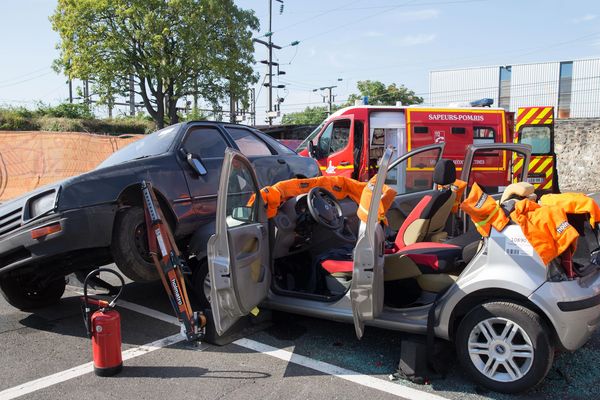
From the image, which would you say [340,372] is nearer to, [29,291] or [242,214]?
[242,214]

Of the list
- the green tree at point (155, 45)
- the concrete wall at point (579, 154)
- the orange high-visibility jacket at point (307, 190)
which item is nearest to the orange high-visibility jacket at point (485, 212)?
the orange high-visibility jacket at point (307, 190)

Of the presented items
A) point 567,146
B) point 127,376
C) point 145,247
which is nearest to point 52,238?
point 145,247

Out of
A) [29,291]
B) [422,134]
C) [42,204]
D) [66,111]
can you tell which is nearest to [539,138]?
[422,134]

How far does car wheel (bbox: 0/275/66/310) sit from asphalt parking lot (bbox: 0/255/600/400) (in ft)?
0.70

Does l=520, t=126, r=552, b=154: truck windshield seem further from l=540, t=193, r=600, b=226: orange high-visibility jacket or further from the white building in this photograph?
the white building

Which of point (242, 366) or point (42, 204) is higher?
point (42, 204)

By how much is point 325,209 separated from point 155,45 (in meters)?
23.9

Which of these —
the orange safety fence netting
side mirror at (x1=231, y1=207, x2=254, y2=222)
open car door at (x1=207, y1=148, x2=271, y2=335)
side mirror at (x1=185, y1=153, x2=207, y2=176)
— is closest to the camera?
open car door at (x1=207, y1=148, x2=271, y2=335)

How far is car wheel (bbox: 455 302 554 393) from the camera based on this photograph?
2918 millimetres

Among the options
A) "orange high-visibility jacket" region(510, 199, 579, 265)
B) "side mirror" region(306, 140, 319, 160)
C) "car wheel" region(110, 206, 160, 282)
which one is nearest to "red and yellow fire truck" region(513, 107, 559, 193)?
"side mirror" region(306, 140, 319, 160)

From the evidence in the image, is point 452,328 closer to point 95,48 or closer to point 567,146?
point 567,146

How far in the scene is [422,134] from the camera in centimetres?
980

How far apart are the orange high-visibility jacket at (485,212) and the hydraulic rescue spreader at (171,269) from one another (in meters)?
2.22

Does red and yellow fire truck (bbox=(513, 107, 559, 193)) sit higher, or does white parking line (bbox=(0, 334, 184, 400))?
red and yellow fire truck (bbox=(513, 107, 559, 193))
